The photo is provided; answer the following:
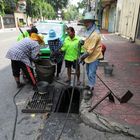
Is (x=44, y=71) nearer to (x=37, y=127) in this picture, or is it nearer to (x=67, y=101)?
(x=67, y=101)

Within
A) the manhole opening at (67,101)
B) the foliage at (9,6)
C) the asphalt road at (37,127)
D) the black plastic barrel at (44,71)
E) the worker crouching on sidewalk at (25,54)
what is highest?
the foliage at (9,6)

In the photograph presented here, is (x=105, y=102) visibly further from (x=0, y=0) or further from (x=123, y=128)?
(x=0, y=0)

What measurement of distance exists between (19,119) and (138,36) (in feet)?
37.3

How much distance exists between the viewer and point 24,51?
5.06 metres

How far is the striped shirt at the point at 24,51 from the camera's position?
16.4 ft

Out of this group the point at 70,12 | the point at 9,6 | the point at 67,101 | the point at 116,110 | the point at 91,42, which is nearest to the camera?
the point at 116,110

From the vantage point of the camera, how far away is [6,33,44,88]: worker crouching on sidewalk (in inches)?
197

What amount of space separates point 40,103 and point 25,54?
1.43 metres

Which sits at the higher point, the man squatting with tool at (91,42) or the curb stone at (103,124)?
the man squatting with tool at (91,42)

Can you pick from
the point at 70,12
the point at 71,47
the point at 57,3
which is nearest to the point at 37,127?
the point at 71,47

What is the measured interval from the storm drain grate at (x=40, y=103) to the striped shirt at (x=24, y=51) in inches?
36.9

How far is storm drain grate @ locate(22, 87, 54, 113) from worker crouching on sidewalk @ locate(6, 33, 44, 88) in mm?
560

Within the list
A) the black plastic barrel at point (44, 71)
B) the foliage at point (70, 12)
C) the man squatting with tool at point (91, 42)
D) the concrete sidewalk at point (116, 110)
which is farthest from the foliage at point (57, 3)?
the man squatting with tool at point (91, 42)

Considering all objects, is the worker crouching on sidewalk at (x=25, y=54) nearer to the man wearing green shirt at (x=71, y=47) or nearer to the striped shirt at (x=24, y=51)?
the striped shirt at (x=24, y=51)
